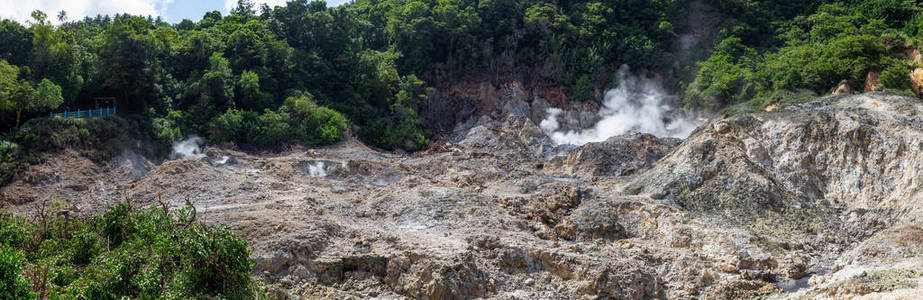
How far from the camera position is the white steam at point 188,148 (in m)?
34.8

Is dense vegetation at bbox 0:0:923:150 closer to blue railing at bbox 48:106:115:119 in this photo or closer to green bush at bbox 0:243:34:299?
blue railing at bbox 48:106:115:119

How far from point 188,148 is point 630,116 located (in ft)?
105

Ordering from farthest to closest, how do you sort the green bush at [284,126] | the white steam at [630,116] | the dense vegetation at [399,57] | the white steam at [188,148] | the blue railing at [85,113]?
the white steam at [630,116] < the green bush at [284,126] < the dense vegetation at [399,57] < the white steam at [188,148] < the blue railing at [85,113]

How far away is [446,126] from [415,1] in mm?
15511

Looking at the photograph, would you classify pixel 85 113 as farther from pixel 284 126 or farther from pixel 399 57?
pixel 399 57

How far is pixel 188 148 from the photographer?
35.4 metres

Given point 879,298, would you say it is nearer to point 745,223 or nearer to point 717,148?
point 745,223

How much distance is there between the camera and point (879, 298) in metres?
15.8

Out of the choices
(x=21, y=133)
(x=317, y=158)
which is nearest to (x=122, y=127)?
(x=21, y=133)

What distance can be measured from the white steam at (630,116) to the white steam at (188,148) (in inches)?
942

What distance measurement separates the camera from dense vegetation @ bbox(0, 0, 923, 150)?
35.4 meters

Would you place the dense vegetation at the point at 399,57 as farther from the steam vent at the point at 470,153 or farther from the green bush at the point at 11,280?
the green bush at the point at 11,280

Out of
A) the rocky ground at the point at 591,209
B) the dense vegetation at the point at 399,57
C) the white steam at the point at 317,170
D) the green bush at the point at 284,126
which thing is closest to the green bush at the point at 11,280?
the rocky ground at the point at 591,209

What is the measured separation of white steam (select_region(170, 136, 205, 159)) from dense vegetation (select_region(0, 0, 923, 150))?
0.65 metres
